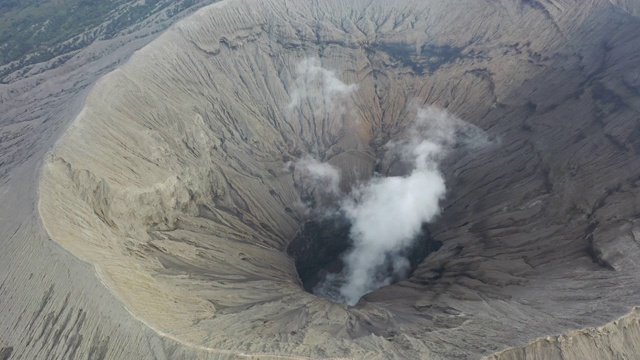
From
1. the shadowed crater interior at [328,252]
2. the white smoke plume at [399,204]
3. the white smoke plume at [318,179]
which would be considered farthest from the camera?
the white smoke plume at [318,179]

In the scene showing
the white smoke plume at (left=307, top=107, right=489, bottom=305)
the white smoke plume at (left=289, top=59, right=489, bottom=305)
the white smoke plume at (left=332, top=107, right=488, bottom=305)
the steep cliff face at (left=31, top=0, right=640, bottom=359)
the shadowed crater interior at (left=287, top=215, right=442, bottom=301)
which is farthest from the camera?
the white smoke plume at (left=332, top=107, right=488, bottom=305)

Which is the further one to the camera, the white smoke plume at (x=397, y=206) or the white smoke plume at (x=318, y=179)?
the white smoke plume at (x=318, y=179)

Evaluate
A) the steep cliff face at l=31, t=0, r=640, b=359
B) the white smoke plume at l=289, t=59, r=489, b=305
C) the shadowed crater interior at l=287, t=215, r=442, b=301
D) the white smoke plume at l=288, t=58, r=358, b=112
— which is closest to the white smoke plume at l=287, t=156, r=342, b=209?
the white smoke plume at l=289, t=59, r=489, b=305

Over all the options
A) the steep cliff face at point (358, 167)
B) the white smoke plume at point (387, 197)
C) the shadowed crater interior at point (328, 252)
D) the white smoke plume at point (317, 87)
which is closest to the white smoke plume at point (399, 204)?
the white smoke plume at point (387, 197)

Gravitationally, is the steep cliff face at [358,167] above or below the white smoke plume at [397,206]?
above

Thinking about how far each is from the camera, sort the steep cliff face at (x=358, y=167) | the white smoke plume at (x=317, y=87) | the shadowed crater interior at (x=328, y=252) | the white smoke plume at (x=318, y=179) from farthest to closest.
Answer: the white smoke plume at (x=317, y=87)
the white smoke plume at (x=318, y=179)
the shadowed crater interior at (x=328, y=252)
the steep cliff face at (x=358, y=167)

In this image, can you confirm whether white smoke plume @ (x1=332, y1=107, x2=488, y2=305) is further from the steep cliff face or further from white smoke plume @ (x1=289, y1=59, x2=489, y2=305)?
the steep cliff face

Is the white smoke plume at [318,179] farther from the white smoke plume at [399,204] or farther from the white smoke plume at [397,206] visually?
the white smoke plume at [399,204]
